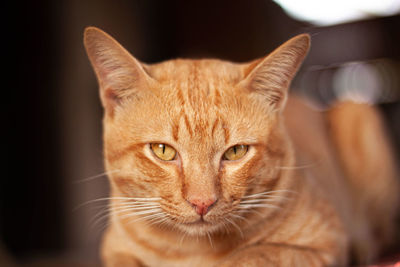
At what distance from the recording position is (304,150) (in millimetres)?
1844

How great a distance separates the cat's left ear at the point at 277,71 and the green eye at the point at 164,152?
328mm

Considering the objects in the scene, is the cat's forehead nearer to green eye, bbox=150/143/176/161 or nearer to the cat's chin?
green eye, bbox=150/143/176/161

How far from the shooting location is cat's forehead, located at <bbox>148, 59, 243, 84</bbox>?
135 centimetres

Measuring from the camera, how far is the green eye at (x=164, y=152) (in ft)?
3.97

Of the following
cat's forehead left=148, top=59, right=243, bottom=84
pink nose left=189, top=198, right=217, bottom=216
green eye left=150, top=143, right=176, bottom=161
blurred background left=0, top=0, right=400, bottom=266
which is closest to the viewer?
pink nose left=189, top=198, right=217, bottom=216

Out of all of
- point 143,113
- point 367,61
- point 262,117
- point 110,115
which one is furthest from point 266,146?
point 367,61

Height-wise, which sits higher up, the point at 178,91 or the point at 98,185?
the point at 178,91

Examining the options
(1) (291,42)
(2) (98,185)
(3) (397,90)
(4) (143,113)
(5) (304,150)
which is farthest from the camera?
(3) (397,90)

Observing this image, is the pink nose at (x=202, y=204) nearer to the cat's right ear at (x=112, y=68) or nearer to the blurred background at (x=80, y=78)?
the cat's right ear at (x=112, y=68)

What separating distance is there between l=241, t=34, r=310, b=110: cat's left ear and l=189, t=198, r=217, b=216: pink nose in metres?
0.42

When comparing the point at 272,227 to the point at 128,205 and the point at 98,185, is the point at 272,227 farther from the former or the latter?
the point at 98,185

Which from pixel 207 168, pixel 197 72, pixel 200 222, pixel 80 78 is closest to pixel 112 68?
pixel 197 72

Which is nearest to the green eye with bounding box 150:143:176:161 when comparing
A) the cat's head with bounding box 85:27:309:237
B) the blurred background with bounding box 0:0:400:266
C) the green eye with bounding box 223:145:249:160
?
the cat's head with bounding box 85:27:309:237

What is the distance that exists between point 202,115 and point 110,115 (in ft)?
1.16
